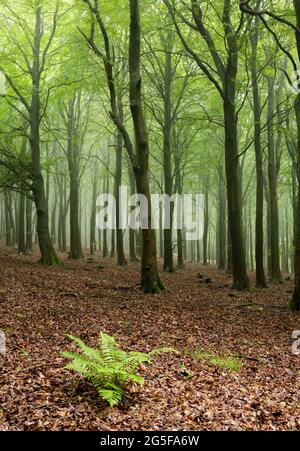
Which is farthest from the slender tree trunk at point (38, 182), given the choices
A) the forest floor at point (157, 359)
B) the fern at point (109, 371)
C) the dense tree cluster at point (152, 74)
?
the fern at point (109, 371)

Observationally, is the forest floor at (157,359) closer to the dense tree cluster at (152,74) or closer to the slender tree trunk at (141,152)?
Answer: the slender tree trunk at (141,152)

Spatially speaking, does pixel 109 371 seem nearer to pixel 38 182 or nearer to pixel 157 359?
pixel 157 359

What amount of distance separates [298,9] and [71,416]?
9752 mm

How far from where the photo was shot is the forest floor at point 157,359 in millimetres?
3863

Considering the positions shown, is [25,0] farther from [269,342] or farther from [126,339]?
[269,342]

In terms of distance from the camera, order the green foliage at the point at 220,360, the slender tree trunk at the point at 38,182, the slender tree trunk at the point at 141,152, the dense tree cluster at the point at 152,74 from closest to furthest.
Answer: the green foliage at the point at 220,360, the slender tree trunk at the point at 141,152, the dense tree cluster at the point at 152,74, the slender tree trunk at the point at 38,182

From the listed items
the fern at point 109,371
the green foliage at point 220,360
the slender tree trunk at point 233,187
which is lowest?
the green foliage at point 220,360

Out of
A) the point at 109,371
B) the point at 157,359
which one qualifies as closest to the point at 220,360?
the point at 157,359

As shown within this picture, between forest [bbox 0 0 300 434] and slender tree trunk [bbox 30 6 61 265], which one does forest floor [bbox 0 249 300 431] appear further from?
slender tree trunk [bbox 30 6 61 265]

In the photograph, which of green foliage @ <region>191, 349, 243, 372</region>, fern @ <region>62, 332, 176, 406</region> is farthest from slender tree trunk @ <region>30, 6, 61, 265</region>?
fern @ <region>62, 332, 176, 406</region>

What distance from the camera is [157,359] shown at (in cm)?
566

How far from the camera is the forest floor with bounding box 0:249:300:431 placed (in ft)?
12.7

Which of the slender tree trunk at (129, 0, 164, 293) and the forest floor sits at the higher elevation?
the slender tree trunk at (129, 0, 164, 293)

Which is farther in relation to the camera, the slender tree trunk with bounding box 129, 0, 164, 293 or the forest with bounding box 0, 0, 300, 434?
the slender tree trunk with bounding box 129, 0, 164, 293
